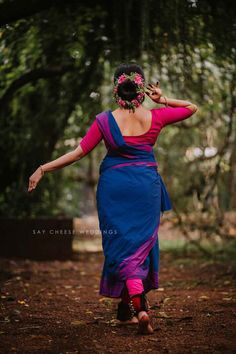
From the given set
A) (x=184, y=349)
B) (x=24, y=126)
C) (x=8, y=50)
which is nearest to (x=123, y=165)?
(x=184, y=349)

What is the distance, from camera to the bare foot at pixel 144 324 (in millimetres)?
3426

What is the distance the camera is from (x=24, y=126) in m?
8.09

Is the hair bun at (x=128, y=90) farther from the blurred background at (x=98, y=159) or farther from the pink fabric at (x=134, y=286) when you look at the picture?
the blurred background at (x=98, y=159)

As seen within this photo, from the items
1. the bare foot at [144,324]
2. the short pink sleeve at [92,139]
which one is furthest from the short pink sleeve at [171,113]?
the bare foot at [144,324]

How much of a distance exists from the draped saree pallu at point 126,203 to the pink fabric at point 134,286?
0.03m

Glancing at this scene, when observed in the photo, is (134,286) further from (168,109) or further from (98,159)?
(98,159)

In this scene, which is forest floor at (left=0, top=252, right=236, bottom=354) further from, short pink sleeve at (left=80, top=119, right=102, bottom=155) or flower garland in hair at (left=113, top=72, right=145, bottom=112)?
flower garland in hair at (left=113, top=72, right=145, bottom=112)

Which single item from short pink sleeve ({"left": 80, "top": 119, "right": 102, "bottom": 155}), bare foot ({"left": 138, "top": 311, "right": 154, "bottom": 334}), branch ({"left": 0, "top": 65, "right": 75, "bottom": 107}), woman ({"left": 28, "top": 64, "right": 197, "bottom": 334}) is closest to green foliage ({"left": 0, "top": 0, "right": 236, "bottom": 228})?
branch ({"left": 0, "top": 65, "right": 75, "bottom": 107})

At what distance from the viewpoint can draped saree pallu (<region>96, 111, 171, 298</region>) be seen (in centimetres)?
362

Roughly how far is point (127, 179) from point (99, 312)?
49.3 inches

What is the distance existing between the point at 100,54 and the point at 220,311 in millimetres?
→ 3904

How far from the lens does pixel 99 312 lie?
4.36m

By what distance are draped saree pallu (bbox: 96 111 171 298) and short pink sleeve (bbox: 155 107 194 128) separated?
8.0 inches

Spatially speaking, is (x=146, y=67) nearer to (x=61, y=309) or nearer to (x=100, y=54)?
(x=100, y=54)
